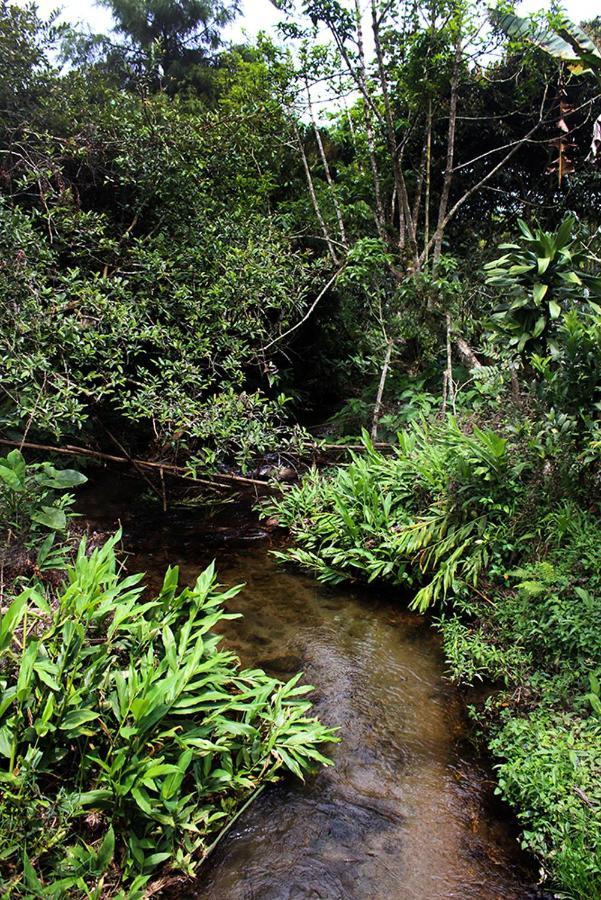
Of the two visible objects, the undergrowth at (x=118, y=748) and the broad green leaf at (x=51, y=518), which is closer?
the undergrowth at (x=118, y=748)

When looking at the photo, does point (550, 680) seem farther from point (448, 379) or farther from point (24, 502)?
point (448, 379)

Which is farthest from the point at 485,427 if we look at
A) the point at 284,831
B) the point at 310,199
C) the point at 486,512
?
the point at 310,199

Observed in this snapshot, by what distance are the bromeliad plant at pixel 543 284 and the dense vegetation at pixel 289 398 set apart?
22 mm

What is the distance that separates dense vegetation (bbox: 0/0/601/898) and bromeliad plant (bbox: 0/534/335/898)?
0.05 ft

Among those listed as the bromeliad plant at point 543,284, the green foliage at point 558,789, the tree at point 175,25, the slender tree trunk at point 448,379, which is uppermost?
the tree at point 175,25

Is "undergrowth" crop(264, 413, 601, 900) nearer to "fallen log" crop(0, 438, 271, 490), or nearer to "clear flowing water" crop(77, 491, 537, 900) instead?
"clear flowing water" crop(77, 491, 537, 900)

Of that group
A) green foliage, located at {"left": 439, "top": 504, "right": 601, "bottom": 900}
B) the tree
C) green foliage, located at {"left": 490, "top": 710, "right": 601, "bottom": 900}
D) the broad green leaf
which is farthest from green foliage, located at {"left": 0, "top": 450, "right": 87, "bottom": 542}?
the tree

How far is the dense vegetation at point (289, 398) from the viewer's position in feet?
7.61

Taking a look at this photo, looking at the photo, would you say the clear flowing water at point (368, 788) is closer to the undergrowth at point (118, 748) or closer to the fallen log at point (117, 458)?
the undergrowth at point (118, 748)

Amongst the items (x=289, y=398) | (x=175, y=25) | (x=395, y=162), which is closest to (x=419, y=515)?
(x=289, y=398)

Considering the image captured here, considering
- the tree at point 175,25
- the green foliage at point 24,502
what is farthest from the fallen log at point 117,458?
the tree at point 175,25

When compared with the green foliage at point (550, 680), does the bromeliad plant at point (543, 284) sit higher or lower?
higher

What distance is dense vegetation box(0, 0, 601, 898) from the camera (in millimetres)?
2320

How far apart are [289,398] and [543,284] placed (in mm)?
3215
